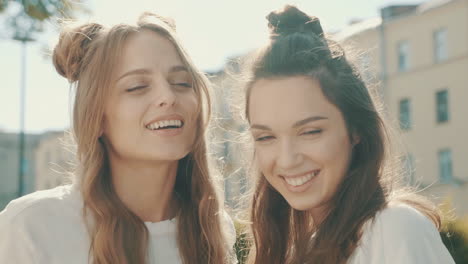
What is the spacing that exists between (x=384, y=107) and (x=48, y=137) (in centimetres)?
5749

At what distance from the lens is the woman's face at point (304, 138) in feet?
11.1

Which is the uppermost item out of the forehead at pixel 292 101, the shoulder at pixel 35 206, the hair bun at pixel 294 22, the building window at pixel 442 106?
the building window at pixel 442 106

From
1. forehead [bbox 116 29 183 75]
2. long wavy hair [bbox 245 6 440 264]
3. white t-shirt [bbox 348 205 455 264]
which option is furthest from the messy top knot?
white t-shirt [bbox 348 205 455 264]

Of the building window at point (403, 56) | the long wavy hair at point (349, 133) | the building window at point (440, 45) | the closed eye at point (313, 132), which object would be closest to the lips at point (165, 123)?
the long wavy hair at point (349, 133)

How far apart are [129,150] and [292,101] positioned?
2.89 feet

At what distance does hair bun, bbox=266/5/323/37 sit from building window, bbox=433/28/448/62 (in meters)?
28.8

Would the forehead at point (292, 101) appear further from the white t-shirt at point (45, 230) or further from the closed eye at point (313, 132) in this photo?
the white t-shirt at point (45, 230)

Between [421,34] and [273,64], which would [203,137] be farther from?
[421,34]

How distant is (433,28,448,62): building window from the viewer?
31406 millimetres

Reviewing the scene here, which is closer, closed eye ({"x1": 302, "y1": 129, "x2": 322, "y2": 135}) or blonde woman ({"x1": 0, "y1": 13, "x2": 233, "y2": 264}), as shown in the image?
closed eye ({"x1": 302, "y1": 129, "x2": 322, "y2": 135})

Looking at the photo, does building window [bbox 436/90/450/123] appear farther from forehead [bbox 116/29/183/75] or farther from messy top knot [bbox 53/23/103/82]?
messy top knot [bbox 53/23/103/82]

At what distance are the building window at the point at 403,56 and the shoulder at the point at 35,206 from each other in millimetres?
30679

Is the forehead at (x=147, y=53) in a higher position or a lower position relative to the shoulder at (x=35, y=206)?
higher

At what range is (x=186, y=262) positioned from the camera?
386 cm
